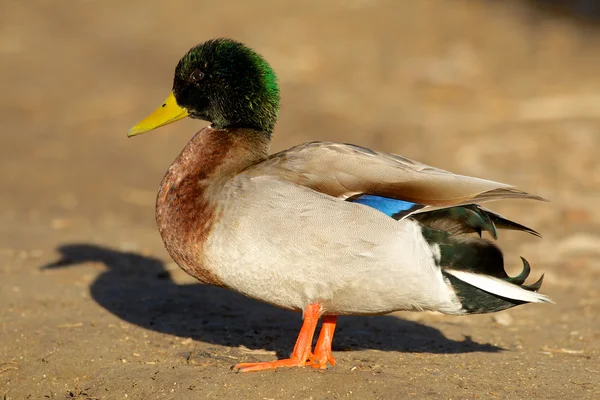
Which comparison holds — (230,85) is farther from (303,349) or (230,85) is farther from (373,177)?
(303,349)

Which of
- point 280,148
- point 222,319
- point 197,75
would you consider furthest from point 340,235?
point 280,148

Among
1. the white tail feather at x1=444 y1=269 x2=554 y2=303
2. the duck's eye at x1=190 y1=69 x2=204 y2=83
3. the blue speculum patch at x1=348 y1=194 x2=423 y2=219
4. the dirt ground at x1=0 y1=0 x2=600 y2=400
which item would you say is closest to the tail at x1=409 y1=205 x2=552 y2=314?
the white tail feather at x1=444 y1=269 x2=554 y2=303

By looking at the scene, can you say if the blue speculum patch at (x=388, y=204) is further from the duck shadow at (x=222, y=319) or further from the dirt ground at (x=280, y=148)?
the duck shadow at (x=222, y=319)

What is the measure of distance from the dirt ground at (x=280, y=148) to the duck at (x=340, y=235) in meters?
0.35

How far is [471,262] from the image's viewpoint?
3.80 meters

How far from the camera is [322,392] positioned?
145 inches

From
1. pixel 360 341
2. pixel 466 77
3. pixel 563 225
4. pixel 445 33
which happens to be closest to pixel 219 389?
pixel 360 341

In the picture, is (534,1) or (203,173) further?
(534,1)

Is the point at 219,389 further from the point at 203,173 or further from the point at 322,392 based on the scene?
the point at 203,173

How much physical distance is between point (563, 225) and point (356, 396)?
453 cm

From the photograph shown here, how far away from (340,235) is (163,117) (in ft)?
3.88

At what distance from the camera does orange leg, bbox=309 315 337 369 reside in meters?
4.06

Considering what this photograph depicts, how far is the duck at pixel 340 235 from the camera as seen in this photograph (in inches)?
147

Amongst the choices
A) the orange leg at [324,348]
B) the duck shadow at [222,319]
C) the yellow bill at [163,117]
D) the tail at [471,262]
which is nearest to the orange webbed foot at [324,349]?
the orange leg at [324,348]
